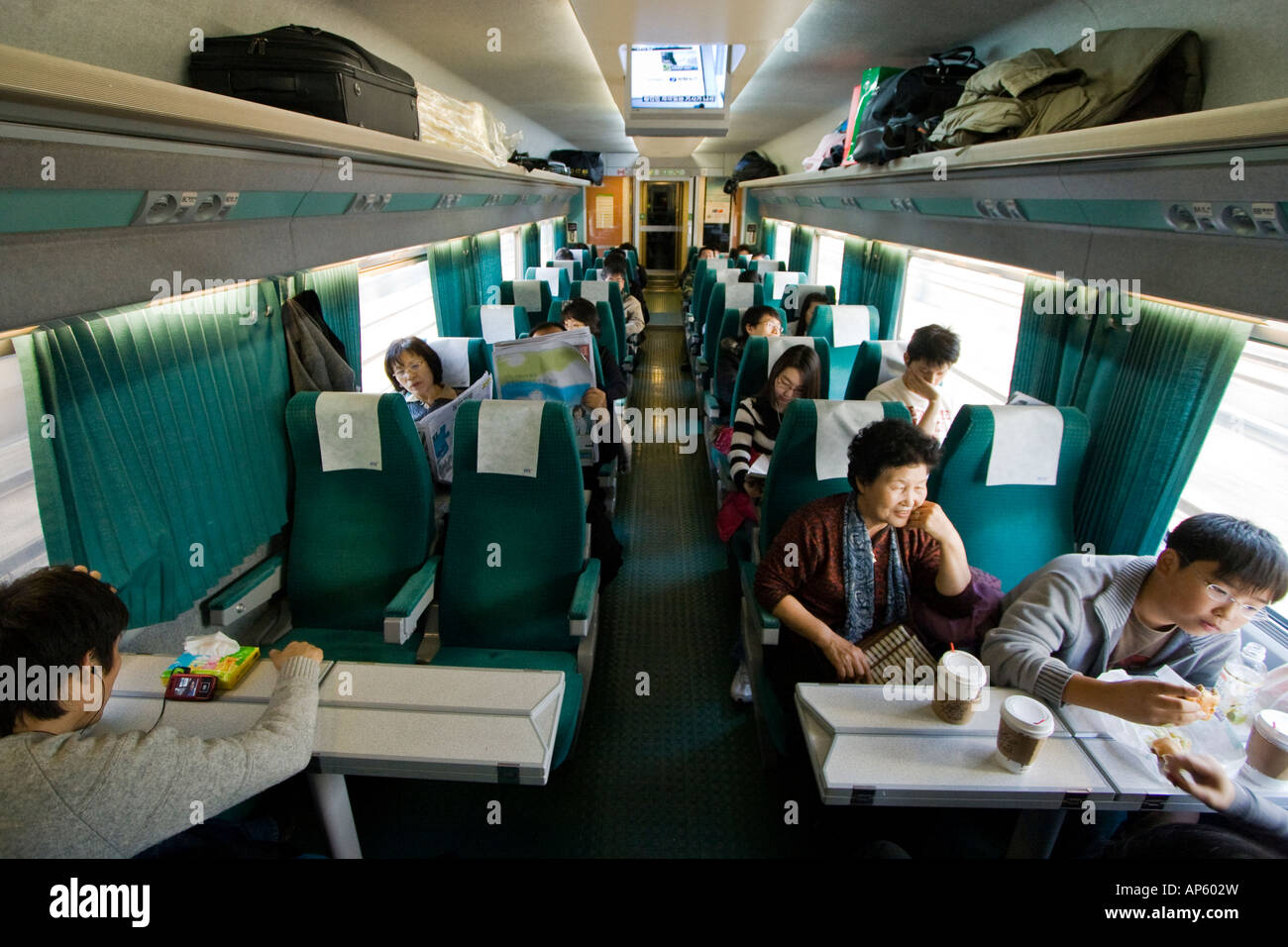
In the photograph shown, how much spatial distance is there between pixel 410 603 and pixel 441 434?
1.10 meters

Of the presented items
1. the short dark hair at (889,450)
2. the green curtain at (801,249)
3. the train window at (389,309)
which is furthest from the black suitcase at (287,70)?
the green curtain at (801,249)

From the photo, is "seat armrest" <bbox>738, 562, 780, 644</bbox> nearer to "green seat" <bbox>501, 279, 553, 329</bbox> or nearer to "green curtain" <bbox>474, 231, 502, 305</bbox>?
"green seat" <bbox>501, 279, 553, 329</bbox>

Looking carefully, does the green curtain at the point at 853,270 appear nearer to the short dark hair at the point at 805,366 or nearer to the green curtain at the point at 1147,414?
the short dark hair at the point at 805,366

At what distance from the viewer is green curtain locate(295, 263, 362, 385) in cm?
320

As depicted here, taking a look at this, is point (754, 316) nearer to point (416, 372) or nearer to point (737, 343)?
point (737, 343)

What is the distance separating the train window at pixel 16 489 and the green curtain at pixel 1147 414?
147 inches

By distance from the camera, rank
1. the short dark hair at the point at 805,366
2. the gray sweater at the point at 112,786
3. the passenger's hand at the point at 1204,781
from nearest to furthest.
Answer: the gray sweater at the point at 112,786, the passenger's hand at the point at 1204,781, the short dark hair at the point at 805,366

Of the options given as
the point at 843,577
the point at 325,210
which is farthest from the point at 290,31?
the point at 843,577

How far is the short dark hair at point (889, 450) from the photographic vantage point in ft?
6.75

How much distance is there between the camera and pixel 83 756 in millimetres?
1193

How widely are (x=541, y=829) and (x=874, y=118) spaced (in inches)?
149

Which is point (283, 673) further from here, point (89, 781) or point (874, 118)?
point (874, 118)
